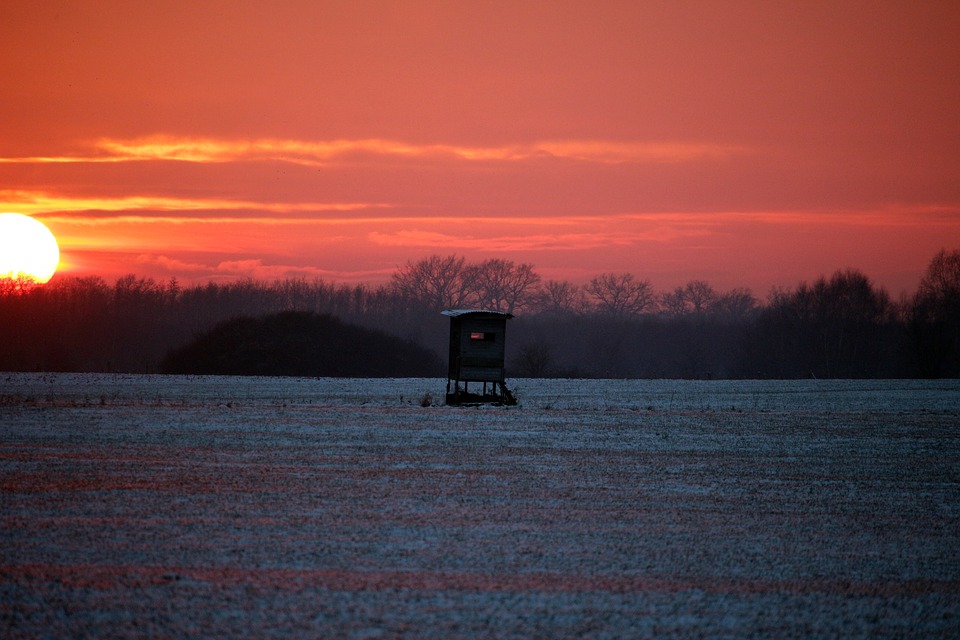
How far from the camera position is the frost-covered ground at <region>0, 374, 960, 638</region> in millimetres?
7496

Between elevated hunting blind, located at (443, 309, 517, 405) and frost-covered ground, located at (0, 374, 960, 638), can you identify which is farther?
elevated hunting blind, located at (443, 309, 517, 405)

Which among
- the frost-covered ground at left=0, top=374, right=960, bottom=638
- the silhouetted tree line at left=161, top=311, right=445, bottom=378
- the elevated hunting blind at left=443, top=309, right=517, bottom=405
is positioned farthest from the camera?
the silhouetted tree line at left=161, top=311, right=445, bottom=378

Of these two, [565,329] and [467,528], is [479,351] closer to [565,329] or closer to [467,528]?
[467,528]

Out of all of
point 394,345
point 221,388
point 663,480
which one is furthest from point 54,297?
point 663,480

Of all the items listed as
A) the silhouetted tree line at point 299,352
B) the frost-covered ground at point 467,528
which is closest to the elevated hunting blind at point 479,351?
the frost-covered ground at point 467,528

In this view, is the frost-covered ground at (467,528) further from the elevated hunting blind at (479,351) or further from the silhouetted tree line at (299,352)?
the silhouetted tree line at (299,352)

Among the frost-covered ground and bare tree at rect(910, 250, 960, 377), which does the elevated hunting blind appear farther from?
bare tree at rect(910, 250, 960, 377)

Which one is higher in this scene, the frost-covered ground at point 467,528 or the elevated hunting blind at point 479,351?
the elevated hunting blind at point 479,351

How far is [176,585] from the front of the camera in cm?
804

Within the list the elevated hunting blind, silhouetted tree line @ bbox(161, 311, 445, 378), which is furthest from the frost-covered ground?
silhouetted tree line @ bbox(161, 311, 445, 378)

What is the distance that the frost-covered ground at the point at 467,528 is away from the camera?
7.50m

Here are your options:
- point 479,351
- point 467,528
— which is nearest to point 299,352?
point 479,351

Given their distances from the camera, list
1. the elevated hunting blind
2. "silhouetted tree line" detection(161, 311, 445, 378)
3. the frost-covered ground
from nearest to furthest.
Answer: the frost-covered ground
the elevated hunting blind
"silhouetted tree line" detection(161, 311, 445, 378)

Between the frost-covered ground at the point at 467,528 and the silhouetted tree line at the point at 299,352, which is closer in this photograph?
the frost-covered ground at the point at 467,528
